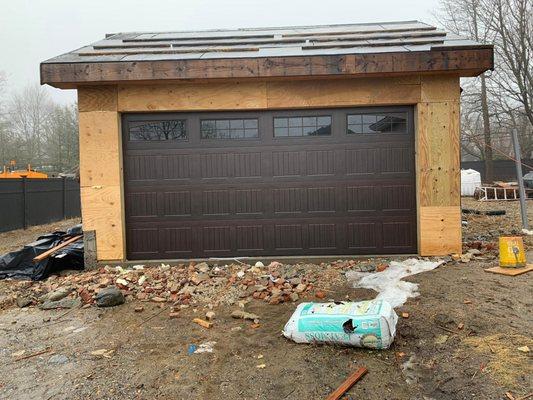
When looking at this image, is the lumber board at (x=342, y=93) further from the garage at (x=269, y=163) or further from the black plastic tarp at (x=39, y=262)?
the black plastic tarp at (x=39, y=262)

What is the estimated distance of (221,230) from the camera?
7285 mm

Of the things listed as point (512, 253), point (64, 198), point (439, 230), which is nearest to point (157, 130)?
point (439, 230)

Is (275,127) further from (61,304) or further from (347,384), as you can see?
(347,384)

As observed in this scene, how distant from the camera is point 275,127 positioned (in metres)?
7.23

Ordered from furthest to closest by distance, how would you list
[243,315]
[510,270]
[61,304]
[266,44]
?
[266,44] → [510,270] → [61,304] → [243,315]

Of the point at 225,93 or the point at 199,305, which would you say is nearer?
the point at 199,305

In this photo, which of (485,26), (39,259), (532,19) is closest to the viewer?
(39,259)

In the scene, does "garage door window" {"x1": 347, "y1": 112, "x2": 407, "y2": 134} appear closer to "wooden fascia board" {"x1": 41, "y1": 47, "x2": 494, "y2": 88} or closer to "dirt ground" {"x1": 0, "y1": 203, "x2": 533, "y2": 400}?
"wooden fascia board" {"x1": 41, "y1": 47, "x2": 494, "y2": 88}

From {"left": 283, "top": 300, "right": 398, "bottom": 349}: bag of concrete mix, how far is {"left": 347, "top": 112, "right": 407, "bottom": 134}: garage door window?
3.91 metres

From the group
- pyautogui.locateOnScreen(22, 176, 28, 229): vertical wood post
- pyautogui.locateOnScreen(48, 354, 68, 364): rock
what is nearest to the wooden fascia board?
pyautogui.locateOnScreen(48, 354, 68, 364): rock

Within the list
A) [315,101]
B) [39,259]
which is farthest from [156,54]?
[39,259]

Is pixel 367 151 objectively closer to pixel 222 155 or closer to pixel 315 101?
pixel 315 101

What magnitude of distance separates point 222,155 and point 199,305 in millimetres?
2825

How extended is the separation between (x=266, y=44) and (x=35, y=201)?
1112 centimetres
